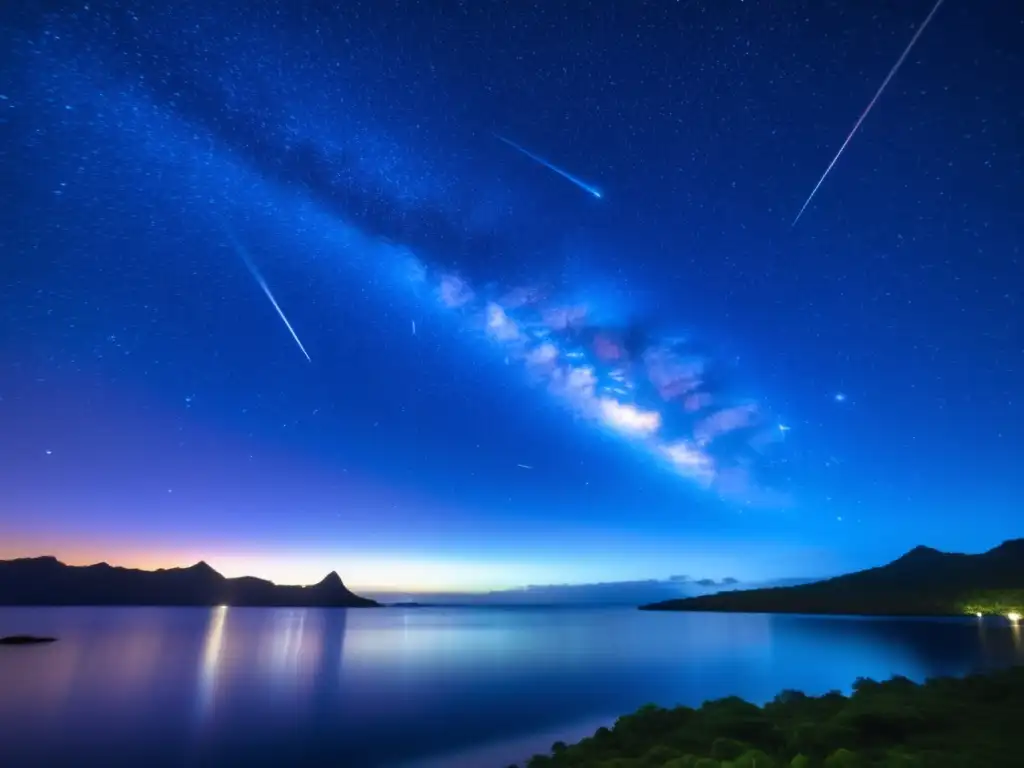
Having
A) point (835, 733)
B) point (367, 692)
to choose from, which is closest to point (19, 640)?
point (367, 692)

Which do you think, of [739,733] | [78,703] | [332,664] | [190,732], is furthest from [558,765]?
[332,664]

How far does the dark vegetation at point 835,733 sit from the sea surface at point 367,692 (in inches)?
307

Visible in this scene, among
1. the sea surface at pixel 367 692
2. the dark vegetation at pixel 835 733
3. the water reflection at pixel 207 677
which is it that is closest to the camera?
the dark vegetation at pixel 835 733

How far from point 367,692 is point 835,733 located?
40.0 metres

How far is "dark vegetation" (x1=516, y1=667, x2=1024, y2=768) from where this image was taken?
13.7 metres

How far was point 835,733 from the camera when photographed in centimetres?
1647

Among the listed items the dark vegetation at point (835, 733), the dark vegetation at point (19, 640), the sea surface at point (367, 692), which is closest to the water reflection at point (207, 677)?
the sea surface at point (367, 692)

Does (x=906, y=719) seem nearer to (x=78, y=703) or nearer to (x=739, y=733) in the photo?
(x=739, y=733)

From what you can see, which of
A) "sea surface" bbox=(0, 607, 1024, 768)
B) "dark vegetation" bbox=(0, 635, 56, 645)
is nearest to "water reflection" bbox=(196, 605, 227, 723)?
"sea surface" bbox=(0, 607, 1024, 768)

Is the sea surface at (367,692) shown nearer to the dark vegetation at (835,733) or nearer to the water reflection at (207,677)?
the water reflection at (207,677)

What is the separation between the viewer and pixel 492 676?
58.3 metres

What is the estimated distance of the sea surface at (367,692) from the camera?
29266 millimetres

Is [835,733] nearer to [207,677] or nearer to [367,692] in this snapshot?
[367,692]

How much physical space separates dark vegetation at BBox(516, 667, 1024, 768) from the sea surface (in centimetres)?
780
